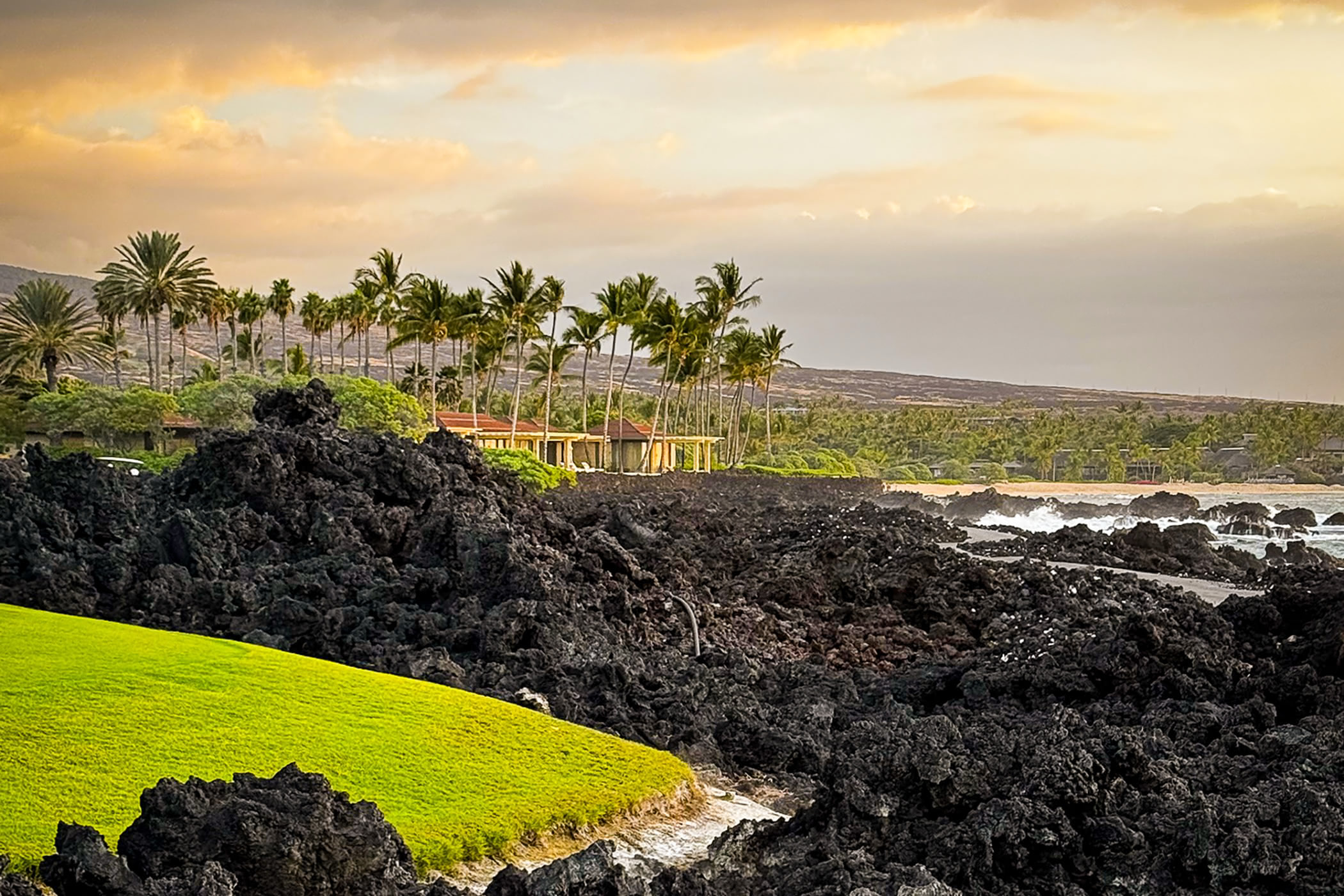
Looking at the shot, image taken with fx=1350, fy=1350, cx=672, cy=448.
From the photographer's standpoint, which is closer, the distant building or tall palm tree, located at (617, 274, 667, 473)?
tall palm tree, located at (617, 274, 667, 473)

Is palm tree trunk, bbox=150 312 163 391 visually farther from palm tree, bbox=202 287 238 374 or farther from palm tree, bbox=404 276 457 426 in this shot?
palm tree, bbox=404 276 457 426

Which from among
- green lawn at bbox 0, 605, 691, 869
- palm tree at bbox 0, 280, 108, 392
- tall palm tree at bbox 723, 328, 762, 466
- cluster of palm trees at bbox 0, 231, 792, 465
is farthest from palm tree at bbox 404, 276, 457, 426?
green lawn at bbox 0, 605, 691, 869

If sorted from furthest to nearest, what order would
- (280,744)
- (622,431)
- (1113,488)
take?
(1113,488) → (622,431) → (280,744)

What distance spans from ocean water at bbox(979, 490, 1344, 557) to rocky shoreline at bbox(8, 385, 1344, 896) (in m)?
24.1

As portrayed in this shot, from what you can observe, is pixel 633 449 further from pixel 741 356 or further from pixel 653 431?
pixel 741 356

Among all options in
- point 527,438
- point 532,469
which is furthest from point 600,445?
point 532,469

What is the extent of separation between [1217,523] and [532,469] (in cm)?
3324

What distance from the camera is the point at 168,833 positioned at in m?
6.22

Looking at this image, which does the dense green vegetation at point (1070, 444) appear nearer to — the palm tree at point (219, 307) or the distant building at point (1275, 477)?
the distant building at point (1275, 477)

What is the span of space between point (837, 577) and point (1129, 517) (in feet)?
164

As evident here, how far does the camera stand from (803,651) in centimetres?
1892

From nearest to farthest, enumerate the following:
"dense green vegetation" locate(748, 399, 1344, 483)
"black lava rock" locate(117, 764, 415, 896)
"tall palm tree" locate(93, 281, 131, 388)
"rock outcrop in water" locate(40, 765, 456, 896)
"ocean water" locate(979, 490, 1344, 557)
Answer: "rock outcrop in water" locate(40, 765, 456, 896), "black lava rock" locate(117, 764, 415, 896), "ocean water" locate(979, 490, 1344, 557), "tall palm tree" locate(93, 281, 131, 388), "dense green vegetation" locate(748, 399, 1344, 483)

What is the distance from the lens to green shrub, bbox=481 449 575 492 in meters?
50.3

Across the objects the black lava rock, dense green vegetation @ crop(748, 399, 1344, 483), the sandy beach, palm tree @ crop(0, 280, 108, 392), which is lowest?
the sandy beach
